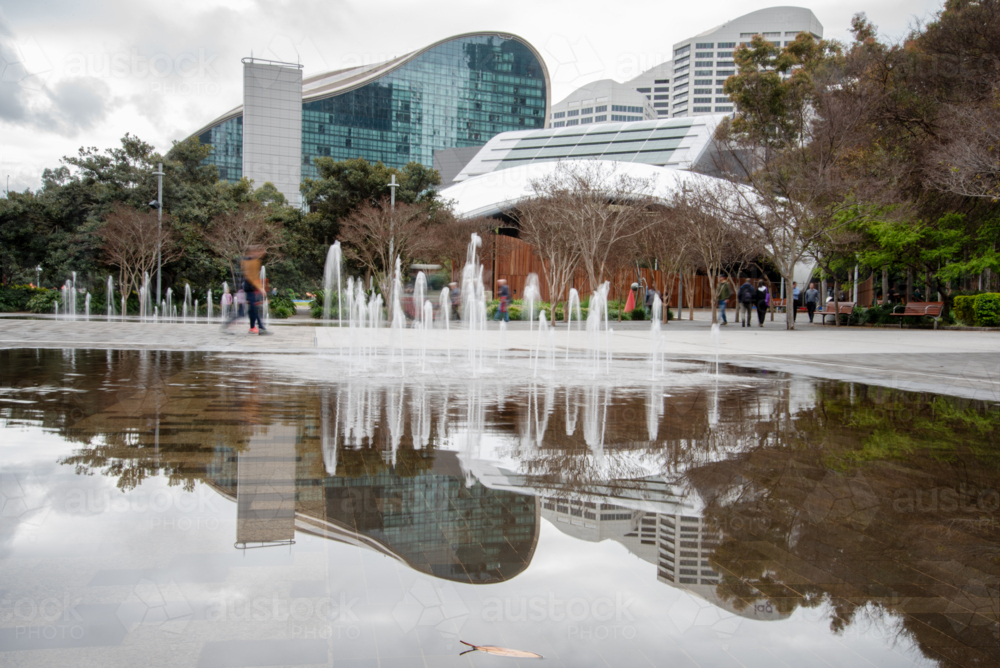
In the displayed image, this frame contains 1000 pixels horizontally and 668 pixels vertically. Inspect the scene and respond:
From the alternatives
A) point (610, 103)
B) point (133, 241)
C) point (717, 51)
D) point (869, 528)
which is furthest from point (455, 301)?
point (717, 51)

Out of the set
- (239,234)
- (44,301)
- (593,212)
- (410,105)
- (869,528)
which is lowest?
(869,528)

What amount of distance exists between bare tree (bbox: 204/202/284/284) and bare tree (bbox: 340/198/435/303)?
310cm

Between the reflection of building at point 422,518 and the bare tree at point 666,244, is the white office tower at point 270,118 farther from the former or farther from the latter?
the reflection of building at point 422,518

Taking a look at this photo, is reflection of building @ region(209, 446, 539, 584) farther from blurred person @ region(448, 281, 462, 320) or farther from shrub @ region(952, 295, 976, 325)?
blurred person @ region(448, 281, 462, 320)

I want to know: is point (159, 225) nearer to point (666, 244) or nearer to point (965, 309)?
point (666, 244)

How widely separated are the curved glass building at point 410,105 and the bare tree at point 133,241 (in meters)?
86.0

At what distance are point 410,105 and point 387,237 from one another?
9313cm

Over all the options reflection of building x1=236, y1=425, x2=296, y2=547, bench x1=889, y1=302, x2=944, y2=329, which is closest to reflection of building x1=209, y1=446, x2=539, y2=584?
reflection of building x1=236, y1=425, x2=296, y2=547

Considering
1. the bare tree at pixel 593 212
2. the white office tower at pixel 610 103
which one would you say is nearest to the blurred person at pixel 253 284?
the bare tree at pixel 593 212

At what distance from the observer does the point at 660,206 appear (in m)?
32.4

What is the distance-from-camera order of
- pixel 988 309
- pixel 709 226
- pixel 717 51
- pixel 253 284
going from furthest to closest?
pixel 717 51, pixel 709 226, pixel 988 309, pixel 253 284

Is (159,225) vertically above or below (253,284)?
above

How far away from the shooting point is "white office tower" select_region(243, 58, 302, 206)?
96125mm

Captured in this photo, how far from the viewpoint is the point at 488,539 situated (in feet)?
10.0
